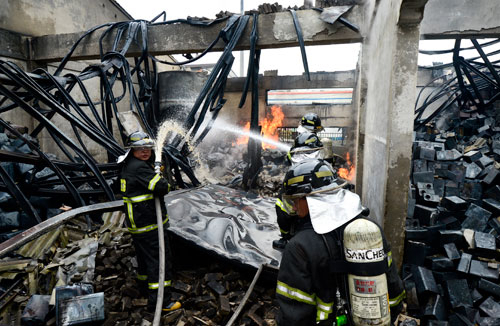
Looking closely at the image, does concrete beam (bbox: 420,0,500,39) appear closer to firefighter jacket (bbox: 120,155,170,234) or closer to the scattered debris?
the scattered debris

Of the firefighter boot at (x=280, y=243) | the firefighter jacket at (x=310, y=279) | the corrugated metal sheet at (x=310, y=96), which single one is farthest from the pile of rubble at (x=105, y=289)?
the corrugated metal sheet at (x=310, y=96)

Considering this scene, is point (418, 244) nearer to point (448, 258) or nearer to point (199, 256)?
point (448, 258)

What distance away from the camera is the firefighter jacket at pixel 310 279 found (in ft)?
4.93

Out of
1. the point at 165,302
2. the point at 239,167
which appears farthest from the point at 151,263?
the point at 239,167

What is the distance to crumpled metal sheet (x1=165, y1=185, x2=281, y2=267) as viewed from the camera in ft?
11.2

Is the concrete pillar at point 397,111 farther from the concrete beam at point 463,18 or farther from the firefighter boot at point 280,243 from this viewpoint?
the concrete beam at point 463,18

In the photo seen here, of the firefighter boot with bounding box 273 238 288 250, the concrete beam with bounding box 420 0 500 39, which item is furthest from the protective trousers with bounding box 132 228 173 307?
the concrete beam with bounding box 420 0 500 39

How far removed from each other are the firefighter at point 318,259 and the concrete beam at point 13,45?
8.74m

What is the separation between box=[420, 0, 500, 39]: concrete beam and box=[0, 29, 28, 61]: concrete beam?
30.1 ft

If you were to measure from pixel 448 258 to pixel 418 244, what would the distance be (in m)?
0.39

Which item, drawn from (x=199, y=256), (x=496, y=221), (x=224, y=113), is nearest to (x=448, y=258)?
(x=496, y=221)

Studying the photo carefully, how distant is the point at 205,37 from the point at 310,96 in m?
7.08

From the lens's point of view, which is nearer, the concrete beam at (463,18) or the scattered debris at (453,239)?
the scattered debris at (453,239)

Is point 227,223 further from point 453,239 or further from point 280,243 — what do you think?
point 453,239
